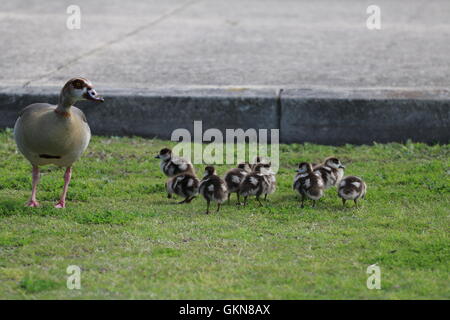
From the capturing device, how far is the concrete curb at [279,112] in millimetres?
9891

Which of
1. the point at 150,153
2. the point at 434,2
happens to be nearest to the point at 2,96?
the point at 150,153

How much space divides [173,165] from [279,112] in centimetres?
212

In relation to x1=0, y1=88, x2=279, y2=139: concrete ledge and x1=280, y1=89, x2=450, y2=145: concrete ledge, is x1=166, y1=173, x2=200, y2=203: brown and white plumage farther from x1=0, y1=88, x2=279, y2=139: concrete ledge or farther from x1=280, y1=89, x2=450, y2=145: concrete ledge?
x1=280, y1=89, x2=450, y2=145: concrete ledge

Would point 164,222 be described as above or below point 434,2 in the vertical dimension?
below

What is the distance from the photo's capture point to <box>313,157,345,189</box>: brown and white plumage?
809 cm

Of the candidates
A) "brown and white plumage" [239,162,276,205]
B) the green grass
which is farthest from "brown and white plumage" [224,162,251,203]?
the green grass

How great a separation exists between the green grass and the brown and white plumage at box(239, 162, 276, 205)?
155 mm
